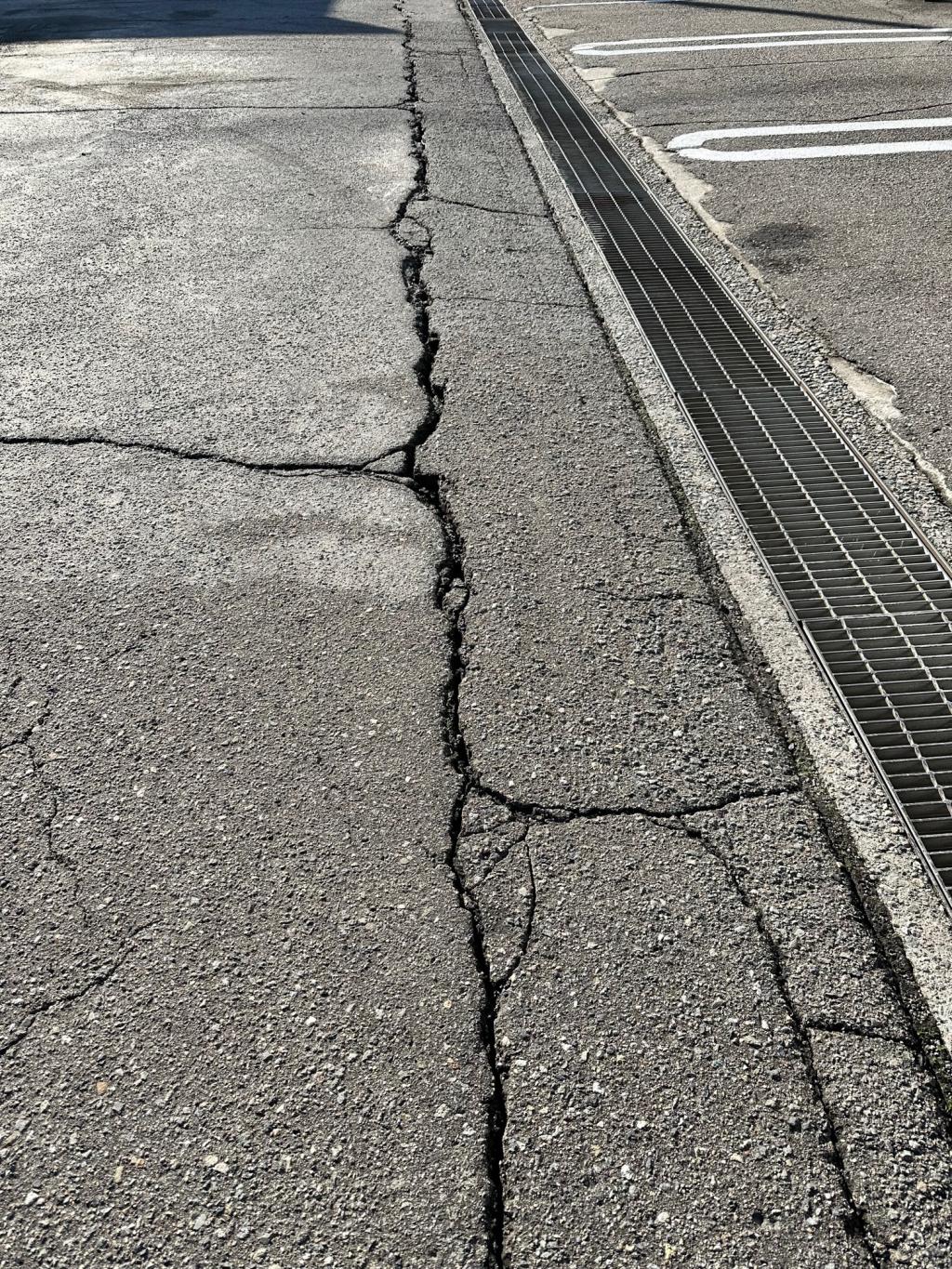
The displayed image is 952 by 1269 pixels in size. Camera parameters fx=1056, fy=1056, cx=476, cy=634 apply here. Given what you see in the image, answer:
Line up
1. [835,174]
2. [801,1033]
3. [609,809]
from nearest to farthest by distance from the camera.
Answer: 1. [801,1033]
2. [609,809]
3. [835,174]

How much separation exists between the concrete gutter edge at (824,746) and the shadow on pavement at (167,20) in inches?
382

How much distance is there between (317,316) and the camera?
17.0 ft

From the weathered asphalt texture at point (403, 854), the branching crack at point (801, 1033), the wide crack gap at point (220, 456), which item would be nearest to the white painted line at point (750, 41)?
the weathered asphalt texture at point (403, 854)

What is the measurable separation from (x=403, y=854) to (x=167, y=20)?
530 inches

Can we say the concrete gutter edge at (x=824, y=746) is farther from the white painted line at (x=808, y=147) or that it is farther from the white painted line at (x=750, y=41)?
the white painted line at (x=750, y=41)

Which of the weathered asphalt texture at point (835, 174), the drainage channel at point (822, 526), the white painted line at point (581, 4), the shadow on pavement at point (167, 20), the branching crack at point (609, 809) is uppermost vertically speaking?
the white painted line at point (581, 4)

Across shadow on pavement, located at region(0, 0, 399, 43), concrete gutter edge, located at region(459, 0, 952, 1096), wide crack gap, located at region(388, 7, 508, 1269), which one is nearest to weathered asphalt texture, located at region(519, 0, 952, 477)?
concrete gutter edge, located at region(459, 0, 952, 1096)

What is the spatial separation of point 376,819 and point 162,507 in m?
1.72

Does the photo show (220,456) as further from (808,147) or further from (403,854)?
(808,147)

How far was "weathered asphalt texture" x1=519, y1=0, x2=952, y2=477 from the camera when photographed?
4898 mm

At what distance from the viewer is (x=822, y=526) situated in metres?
3.71

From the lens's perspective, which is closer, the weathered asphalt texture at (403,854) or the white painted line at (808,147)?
the weathered asphalt texture at (403,854)

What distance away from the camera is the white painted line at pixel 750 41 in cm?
1078

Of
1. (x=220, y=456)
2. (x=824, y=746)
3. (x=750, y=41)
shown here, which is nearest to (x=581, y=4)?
(x=750, y=41)
